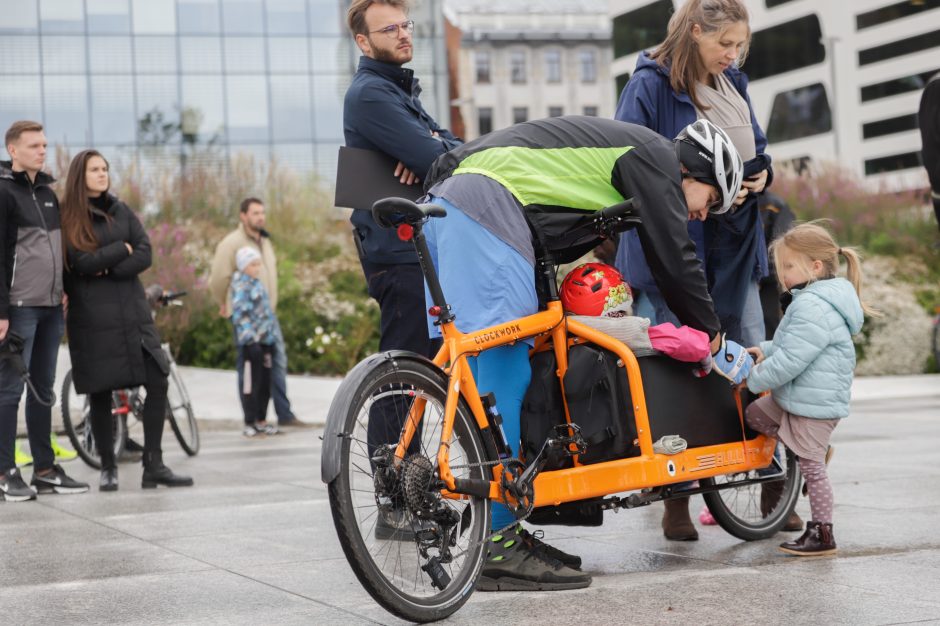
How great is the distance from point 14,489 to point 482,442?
174 inches

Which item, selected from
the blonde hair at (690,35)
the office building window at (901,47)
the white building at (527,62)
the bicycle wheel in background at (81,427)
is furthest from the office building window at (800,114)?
the blonde hair at (690,35)

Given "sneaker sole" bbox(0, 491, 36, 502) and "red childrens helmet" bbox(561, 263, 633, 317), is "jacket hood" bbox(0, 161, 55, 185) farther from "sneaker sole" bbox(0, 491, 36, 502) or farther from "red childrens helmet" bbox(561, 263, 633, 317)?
"red childrens helmet" bbox(561, 263, 633, 317)

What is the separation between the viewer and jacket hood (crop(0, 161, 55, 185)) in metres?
7.90

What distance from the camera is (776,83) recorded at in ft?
207

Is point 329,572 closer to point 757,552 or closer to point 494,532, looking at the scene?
point 494,532

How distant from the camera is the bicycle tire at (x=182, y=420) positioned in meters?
10.4

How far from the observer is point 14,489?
7.77 metres

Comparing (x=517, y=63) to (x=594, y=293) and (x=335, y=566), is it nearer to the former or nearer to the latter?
(x=335, y=566)

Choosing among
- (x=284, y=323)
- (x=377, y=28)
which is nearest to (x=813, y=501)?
(x=377, y=28)

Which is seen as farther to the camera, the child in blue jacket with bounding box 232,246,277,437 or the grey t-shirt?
the child in blue jacket with bounding box 232,246,277,437

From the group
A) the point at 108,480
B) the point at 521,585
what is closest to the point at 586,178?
the point at 521,585

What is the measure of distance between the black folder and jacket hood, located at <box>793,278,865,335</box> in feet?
5.39

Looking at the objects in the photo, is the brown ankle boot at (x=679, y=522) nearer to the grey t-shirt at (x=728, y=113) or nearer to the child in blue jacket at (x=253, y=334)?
the grey t-shirt at (x=728, y=113)

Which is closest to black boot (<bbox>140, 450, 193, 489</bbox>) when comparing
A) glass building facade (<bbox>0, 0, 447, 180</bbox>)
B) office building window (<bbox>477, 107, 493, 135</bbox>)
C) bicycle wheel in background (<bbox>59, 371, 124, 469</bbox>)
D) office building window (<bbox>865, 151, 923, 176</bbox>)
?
bicycle wheel in background (<bbox>59, 371, 124, 469</bbox>)
